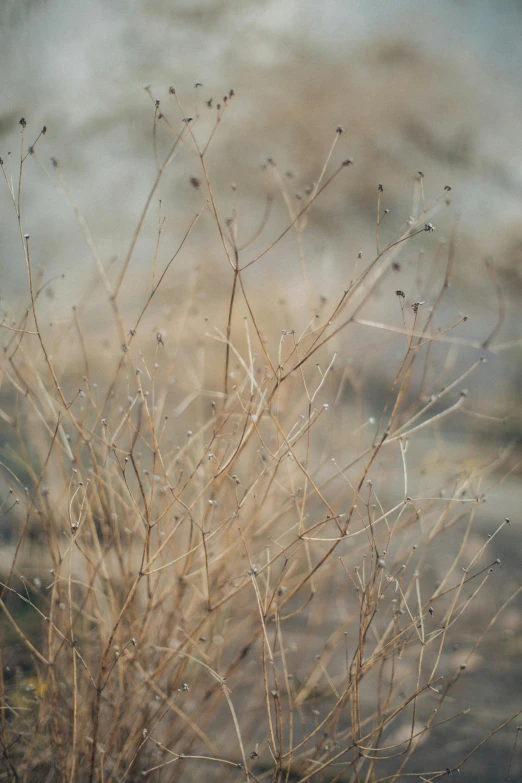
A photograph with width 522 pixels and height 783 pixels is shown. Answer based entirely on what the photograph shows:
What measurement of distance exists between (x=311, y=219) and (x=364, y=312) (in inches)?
20.6

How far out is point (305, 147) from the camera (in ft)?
7.07

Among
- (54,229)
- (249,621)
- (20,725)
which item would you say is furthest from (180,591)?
(54,229)

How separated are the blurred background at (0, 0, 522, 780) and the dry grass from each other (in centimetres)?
12

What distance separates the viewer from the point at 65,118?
198 cm

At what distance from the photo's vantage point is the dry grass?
725 millimetres

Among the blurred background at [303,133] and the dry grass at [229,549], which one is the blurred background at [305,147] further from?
the dry grass at [229,549]

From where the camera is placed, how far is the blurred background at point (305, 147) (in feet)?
6.36

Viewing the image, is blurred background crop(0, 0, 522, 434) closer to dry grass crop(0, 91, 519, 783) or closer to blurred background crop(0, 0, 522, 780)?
blurred background crop(0, 0, 522, 780)

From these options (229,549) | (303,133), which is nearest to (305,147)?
(303,133)

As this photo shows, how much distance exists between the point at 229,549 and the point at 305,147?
5.82 ft

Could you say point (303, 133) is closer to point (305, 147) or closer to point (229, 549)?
point (305, 147)

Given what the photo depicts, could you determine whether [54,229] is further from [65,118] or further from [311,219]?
[311,219]

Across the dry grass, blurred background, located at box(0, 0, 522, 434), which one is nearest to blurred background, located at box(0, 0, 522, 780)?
blurred background, located at box(0, 0, 522, 434)

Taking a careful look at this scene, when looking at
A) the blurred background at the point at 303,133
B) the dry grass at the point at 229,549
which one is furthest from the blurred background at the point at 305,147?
the dry grass at the point at 229,549
